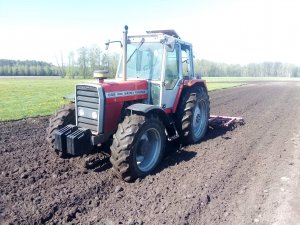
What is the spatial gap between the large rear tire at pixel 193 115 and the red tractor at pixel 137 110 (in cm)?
2

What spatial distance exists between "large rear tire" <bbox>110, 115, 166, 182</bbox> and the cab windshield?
1.23 meters

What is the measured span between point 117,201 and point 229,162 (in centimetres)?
264

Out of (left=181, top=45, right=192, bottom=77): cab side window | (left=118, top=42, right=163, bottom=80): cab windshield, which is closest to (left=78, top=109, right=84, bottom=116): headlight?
(left=118, top=42, right=163, bottom=80): cab windshield

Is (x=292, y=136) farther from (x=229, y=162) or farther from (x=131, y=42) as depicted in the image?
→ (x=131, y=42)

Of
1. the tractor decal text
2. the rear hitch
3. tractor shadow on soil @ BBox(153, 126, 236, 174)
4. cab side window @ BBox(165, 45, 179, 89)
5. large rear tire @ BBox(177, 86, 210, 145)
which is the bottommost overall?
tractor shadow on soil @ BBox(153, 126, 236, 174)

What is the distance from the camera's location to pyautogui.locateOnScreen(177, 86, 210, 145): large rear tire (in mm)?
6707

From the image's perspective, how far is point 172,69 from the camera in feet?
21.3

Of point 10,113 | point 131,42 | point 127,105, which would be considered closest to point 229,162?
point 127,105

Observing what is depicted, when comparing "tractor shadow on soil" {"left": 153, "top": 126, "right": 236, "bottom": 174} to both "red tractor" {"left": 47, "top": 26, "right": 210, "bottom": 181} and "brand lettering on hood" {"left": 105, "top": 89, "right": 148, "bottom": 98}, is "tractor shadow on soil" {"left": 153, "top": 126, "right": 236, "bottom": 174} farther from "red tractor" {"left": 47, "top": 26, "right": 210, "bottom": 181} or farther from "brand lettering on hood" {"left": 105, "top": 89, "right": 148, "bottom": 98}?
"brand lettering on hood" {"left": 105, "top": 89, "right": 148, "bottom": 98}

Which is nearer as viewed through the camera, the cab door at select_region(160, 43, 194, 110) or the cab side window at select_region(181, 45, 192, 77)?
the cab door at select_region(160, 43, 194, 110)

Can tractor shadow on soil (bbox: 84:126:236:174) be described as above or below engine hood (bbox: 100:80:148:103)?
below

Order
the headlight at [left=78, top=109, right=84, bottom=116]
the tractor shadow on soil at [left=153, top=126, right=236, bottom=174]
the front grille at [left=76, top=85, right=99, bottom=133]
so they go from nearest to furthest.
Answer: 1. the front grille at [left=76, top=85, right=99, bottom=133]
2. the headlight at [left=78, top=109, right=84, bottom=116]
3. the tractor shadow on soil at [left=153, top=126, right=236, bottom=174]

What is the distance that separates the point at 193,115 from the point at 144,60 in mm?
1705

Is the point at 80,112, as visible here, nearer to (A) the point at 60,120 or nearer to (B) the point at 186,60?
(A) the point at 60,120
